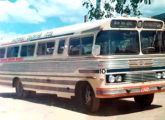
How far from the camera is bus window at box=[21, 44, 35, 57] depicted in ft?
47.1

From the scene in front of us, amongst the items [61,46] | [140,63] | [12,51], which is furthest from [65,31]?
[12,51]

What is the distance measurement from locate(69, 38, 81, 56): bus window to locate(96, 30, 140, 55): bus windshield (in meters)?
1.26

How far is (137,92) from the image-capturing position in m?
9.92

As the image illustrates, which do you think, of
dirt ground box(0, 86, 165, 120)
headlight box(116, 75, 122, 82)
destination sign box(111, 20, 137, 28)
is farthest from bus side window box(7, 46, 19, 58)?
headlight box(116, 75, 122, 82)

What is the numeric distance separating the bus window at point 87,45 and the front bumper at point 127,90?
1390 millimetres

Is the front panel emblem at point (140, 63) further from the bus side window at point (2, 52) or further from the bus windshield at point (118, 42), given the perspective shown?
the bus side window at point (2, 52)

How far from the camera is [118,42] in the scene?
9.91 meters

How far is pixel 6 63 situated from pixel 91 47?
7.55 meters

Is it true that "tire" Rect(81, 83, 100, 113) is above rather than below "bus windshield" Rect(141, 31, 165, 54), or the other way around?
below

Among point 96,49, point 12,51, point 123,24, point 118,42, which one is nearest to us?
point 96,49

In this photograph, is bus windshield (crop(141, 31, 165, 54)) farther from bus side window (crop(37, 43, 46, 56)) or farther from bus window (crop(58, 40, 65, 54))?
bus side window (crop(37, 43, 46, 56))

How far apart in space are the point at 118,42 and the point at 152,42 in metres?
1.36

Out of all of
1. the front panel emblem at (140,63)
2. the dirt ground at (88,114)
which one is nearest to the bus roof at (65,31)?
the front panel emblem at (140,63)

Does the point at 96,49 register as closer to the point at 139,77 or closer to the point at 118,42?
the point at 118,42
